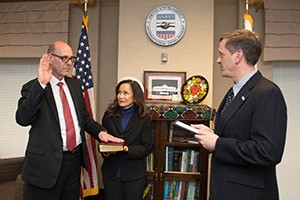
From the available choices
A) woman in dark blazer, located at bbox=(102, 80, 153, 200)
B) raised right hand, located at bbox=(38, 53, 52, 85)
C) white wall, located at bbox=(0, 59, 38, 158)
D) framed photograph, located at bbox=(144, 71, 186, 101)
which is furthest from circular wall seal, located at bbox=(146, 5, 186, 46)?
white wall, located at bbox=(0, 59, 38, 158)

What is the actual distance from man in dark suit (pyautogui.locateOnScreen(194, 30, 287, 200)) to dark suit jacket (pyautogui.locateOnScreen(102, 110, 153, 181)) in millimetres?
746

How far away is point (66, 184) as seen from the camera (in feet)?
5.74

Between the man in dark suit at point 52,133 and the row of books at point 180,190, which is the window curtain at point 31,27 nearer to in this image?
the man in dark suit at point 52,133

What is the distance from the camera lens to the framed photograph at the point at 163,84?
2.62 metres

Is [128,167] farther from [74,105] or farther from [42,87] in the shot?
[42,87]

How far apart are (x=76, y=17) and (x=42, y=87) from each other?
5.80ft

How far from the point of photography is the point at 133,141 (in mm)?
1936

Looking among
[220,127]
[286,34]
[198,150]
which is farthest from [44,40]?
[286,34]

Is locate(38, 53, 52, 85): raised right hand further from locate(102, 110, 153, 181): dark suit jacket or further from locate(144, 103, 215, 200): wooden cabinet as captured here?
locate(144, 103, 215, 200): wooden cabinet

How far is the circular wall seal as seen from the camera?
8.68 ft

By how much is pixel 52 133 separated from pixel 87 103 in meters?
0.84

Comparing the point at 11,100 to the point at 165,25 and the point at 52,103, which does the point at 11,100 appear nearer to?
the point at 52,103

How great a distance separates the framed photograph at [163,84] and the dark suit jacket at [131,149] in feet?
2.08

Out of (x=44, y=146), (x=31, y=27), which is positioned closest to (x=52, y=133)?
(x=44, y=146)
